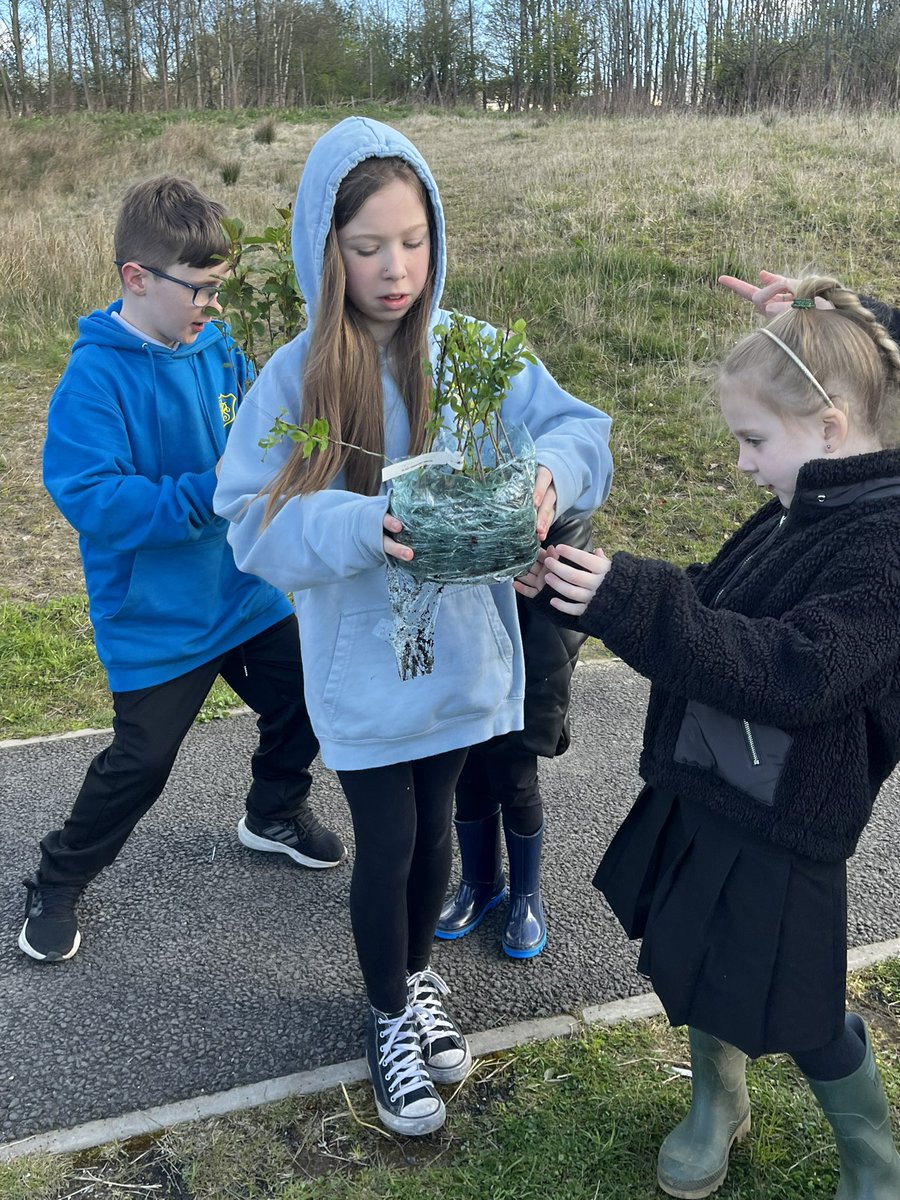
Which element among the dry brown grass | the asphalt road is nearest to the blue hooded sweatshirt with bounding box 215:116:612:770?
the asphalt road

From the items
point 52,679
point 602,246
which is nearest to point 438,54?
point 602,246

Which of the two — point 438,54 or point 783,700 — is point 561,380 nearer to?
point 783,700

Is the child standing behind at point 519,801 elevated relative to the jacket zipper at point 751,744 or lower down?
lower down

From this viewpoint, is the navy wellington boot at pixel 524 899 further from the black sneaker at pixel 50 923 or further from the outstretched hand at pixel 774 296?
the outstretched hand at pixel 774 296

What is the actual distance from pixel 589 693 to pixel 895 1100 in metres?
2.49

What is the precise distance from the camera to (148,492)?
261cm

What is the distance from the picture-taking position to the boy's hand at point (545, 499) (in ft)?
6.48

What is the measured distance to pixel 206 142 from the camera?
21.7m

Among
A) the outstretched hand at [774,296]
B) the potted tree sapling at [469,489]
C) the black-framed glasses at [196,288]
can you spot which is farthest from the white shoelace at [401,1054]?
the black-framed glasses at [196,288]

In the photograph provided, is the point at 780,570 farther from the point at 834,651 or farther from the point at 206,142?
the point at 206,142

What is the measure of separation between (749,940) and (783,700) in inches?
20.6

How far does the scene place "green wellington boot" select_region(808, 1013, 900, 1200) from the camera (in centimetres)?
199

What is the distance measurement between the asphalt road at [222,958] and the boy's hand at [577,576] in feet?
4.90

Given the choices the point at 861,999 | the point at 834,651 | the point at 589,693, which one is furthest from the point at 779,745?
the point at 589,693
